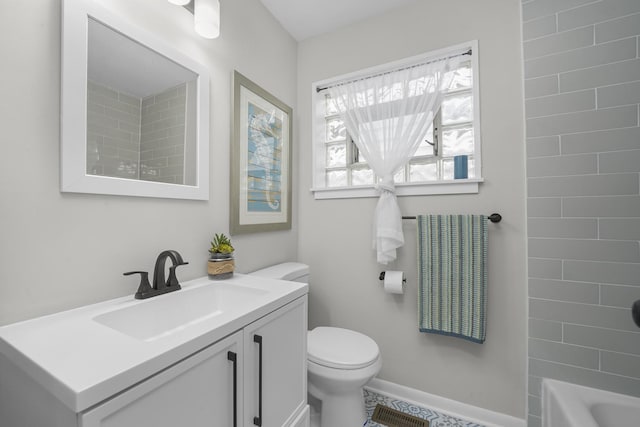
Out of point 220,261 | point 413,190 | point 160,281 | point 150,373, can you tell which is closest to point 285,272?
point 220,261

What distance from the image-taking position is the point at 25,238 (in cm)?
81

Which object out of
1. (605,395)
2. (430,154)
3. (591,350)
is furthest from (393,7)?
(605,395)

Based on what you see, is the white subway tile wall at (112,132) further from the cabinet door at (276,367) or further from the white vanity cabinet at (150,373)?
the cabinet door at (276,367)

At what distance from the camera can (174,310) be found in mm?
1082

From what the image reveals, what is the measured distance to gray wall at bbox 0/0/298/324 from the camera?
785 millimetres

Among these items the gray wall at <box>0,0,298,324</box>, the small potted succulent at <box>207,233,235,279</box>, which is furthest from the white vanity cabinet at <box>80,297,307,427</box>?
the gray wall at <box>0,0,298,324</box>

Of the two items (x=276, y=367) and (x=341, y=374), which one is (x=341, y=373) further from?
(x=276, y=367)

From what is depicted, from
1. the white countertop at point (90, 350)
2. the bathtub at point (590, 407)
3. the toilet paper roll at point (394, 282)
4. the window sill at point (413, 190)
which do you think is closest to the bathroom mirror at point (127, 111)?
the white countertop at point (90, 350)

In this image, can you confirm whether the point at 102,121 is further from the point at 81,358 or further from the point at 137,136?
the point at 81,358

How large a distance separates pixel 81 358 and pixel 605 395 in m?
1.98

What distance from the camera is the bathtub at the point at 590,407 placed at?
113 centimetres

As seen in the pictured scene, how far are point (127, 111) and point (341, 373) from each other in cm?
147

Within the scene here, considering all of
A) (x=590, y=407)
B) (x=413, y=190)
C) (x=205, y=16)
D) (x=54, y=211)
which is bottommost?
(x=590, y=407)

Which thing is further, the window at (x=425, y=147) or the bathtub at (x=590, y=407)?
the window at (x=425, y=147)
